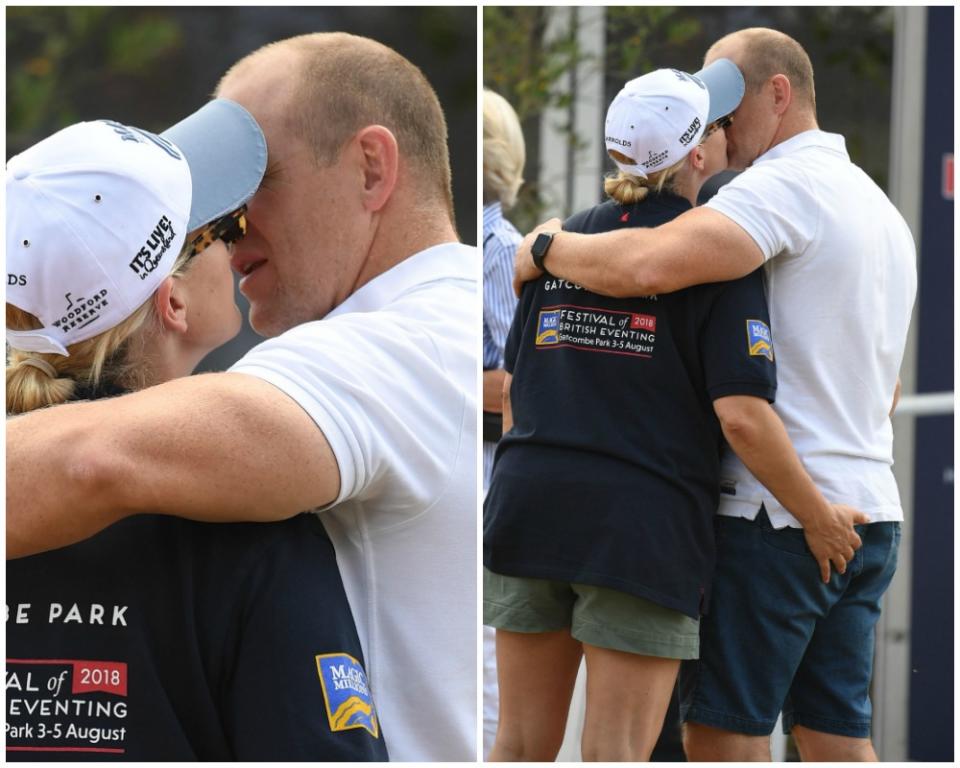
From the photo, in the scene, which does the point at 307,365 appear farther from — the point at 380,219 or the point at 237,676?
the point at 380,219

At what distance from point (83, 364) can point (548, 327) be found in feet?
2.75

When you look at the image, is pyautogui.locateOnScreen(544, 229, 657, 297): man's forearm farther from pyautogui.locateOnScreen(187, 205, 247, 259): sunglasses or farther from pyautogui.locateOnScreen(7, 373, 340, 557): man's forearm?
pyautogui.locateOnScreen(7, 373, 340, 557): man's forearm

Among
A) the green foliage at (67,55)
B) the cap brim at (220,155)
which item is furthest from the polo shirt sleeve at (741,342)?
the green foliage at (67,55)

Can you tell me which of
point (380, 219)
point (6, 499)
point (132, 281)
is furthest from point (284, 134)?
point (6, 499)

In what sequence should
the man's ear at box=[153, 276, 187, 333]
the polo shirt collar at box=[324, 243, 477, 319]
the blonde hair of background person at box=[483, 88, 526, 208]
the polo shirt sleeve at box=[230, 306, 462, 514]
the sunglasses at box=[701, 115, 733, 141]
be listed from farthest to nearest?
the blonde hair of background person at box=[483, 88, 526, 208]
the sunglasses at box=[701, 115, 733, 141]
the polo shirt collar at box=[324, 243, 477, 319]
the man's ear at box=[153, 276, 187, 333]
the polo shirt sleeve at box=[230, 306, 462, 514]

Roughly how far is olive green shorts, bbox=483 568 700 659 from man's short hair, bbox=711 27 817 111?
2.85 ft

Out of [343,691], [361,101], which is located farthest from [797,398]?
[343,691]

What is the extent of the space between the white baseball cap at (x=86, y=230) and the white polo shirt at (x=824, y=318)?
87cm

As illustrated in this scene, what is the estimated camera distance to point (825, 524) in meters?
1.81

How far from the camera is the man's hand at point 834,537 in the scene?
5.94 ft

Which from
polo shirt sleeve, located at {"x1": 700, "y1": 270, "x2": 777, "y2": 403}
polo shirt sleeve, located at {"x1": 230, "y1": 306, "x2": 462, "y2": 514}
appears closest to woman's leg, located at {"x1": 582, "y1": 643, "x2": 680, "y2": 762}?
polo shirt sleeve, located at {"x1": 700, "y1": 270, "x2": 777, "y2": 403}

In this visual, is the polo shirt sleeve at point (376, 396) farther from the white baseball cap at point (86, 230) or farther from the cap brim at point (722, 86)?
the cap brim at point (722, 86)

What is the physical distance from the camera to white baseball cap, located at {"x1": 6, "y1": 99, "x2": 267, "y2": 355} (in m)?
1.30

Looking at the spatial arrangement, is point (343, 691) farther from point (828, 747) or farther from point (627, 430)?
point (828, 747)
